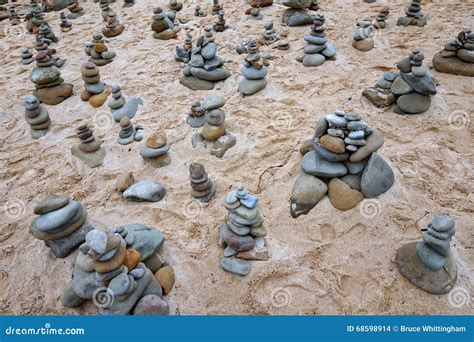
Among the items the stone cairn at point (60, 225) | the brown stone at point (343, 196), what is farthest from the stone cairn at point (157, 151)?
the brown stone at point (343, 196)

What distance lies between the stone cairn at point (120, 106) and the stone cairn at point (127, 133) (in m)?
0.38

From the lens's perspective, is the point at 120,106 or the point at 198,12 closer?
the point at 120,106

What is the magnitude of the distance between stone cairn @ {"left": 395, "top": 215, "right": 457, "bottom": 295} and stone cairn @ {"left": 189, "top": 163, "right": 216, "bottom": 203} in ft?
5.82

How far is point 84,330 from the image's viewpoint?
228 cm

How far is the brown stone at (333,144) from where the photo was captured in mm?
3027

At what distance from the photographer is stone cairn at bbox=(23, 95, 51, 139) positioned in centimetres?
444

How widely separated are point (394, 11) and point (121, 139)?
17.6 ft

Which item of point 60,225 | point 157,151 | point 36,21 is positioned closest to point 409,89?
point 157,151

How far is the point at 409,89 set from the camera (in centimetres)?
404

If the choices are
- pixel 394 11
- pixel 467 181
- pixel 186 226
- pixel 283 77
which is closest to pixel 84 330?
pixel 186 226

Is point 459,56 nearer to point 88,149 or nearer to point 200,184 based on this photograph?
point 200,184

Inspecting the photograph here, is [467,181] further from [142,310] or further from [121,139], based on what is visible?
[121,139]

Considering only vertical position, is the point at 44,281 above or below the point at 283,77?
below

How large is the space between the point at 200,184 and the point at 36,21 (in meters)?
6.41
